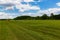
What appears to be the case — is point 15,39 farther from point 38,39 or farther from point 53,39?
point 53,39

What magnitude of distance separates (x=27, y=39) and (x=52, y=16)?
320 feet

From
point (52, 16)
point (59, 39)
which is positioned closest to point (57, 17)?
point (52, 16)

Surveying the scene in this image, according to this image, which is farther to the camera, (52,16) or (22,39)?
(52,16)

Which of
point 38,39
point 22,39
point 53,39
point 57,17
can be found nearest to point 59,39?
point 53,39

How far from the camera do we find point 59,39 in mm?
14523

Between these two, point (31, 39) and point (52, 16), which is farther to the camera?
point (52, 16)

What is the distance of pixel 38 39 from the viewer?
14.4 m

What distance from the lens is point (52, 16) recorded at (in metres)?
111

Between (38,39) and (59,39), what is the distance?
1.67 meters

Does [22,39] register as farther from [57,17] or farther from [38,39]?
[57,17]

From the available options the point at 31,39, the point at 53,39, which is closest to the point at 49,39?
the point at 53,39

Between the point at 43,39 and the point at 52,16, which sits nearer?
the point at 43,39

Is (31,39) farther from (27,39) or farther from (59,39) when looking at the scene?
(59,39)

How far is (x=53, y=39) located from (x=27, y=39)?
205 cm
